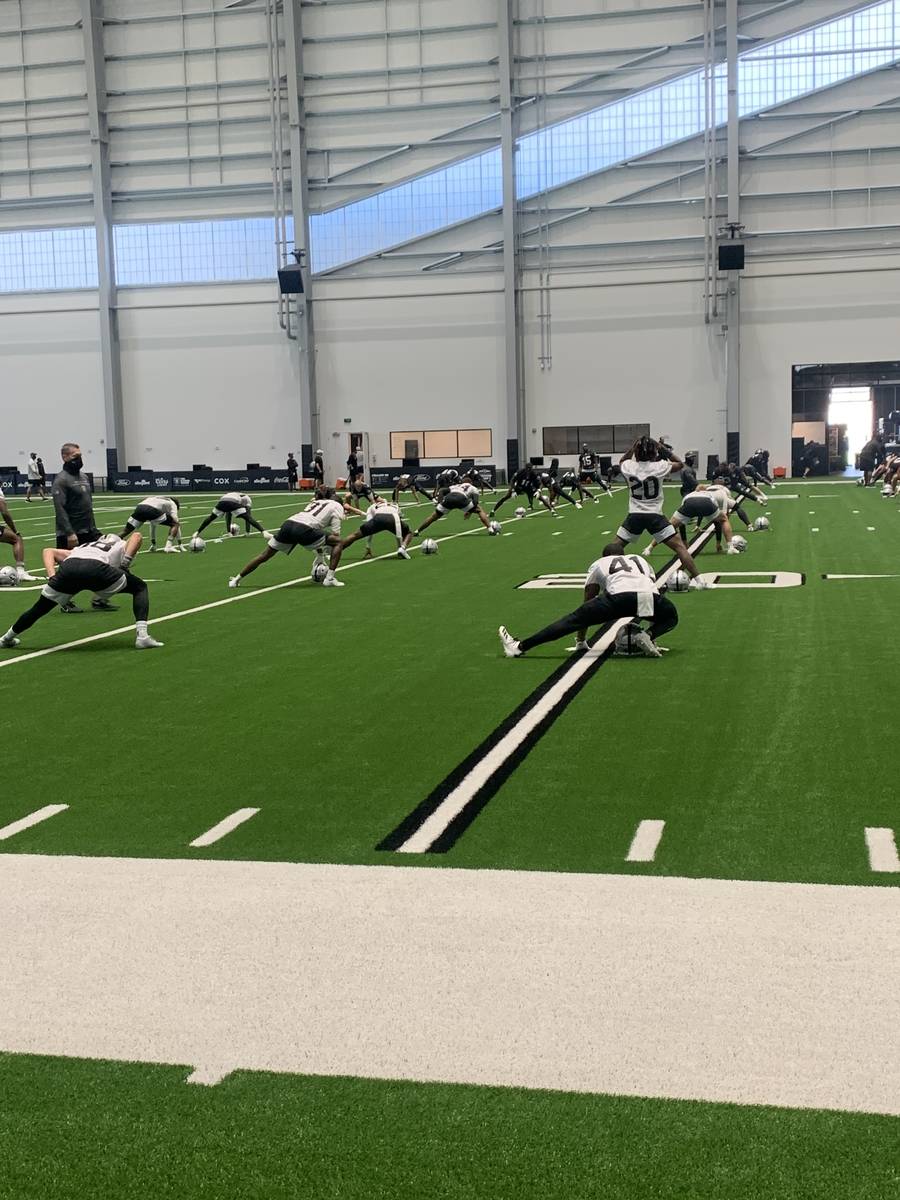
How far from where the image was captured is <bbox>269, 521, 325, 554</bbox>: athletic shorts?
56.3 feet

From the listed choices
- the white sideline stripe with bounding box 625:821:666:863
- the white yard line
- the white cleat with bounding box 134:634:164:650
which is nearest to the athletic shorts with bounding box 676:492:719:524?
the white cleat with bounding box 134:634:164:650

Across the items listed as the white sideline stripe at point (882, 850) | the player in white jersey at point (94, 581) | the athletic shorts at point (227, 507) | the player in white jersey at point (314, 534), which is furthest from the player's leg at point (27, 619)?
the athletic shorts at point (227, 507)

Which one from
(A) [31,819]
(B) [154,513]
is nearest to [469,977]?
(A) [31,819]

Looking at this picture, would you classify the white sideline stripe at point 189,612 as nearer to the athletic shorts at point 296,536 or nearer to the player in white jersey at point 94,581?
the player in white jersey at point 94,581

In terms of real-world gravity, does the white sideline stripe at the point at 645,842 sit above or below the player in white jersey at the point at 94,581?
below

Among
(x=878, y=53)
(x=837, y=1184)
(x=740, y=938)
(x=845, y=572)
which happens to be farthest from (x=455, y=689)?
(x=878, y=53)

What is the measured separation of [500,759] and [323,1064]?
160 inches

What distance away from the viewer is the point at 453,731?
28.7 ft

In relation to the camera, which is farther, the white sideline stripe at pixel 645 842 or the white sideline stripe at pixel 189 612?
the white sideline stripe at pixel 189 612

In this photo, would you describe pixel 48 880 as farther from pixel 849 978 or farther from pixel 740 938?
pixel 849 978

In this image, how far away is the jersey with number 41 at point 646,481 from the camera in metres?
14.8

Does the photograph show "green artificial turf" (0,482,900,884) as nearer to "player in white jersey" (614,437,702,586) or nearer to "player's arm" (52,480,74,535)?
"player in white jersey" (614,437,702,586)

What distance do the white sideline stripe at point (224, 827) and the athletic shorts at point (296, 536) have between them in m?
10.6

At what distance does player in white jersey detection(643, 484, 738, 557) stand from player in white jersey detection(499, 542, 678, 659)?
5.74 meters
